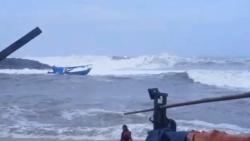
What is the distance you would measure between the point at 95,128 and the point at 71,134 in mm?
1060

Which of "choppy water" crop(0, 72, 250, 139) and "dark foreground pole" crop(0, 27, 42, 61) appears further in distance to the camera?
"choppy water" crop(0, 72, 250, 139)

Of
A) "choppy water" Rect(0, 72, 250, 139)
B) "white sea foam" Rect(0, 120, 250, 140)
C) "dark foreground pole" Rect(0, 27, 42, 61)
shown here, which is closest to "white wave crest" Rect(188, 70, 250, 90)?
"choppy water" Rect(0, 72, 250, 139)

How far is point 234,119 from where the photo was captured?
1755cm

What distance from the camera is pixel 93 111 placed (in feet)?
62.3

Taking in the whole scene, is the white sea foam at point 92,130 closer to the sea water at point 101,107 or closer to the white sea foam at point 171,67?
the sea water at point 101,107

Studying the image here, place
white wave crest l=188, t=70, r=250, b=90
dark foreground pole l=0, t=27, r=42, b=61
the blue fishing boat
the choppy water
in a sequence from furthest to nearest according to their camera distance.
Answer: the blue fishing boat → white wave crest l=188, t=70, r=250, b=90 → the choppy water → dark foreground pole l=0, t=27, r=42, b=61

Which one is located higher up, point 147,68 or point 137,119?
point 147,68

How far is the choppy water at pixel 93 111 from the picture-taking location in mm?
15047

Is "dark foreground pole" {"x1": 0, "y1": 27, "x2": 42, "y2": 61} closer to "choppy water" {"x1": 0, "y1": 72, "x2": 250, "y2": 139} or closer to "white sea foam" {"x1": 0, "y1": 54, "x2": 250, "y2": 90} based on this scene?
"choppy water" {"x1": 0, "y1": 72, "x2": 250, "y2": 139}

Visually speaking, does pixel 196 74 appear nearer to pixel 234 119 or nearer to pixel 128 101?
pixel 128 101

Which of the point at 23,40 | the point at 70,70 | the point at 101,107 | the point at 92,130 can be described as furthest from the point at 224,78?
the point at 23,40

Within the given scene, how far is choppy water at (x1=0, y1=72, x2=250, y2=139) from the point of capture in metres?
15.0

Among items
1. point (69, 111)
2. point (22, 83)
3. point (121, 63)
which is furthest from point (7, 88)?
point (121, 63)

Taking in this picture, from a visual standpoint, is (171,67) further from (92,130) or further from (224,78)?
(92,130)
